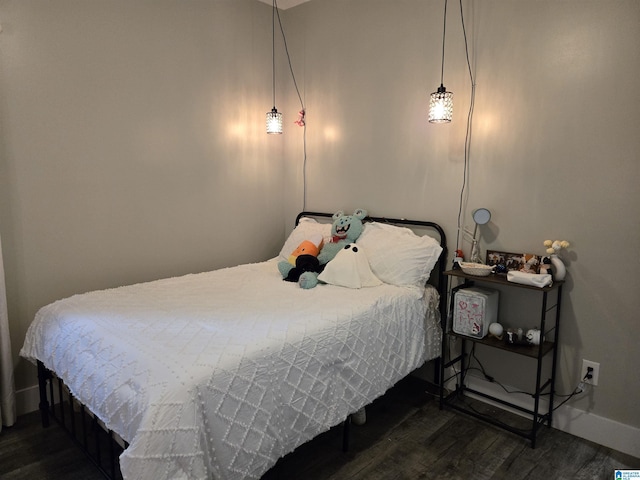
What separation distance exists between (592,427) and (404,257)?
1285 millimetres

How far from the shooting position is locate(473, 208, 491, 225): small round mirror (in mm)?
2443

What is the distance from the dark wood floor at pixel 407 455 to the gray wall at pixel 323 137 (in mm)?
292

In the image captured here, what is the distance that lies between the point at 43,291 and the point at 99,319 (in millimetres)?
802

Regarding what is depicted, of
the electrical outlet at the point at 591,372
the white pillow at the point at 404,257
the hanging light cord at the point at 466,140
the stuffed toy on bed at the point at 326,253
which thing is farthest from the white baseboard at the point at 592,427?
the stuffed toy on bed at the point at 326,253

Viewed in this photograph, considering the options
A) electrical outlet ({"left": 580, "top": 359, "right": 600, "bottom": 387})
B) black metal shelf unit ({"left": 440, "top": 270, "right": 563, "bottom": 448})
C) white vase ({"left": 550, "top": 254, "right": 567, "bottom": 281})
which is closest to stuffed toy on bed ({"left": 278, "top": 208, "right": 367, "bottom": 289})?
black metal shelf unit ({"left": 440, "top": 270, "right": 563, "bottom": 448})

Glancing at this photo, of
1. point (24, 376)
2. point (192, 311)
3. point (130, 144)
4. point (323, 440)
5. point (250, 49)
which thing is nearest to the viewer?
point (192, 311)

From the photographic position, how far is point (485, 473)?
1.96m

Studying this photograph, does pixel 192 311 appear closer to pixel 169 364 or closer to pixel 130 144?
pixel 169 364

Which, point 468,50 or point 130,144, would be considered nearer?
point 468,50

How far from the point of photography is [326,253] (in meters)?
2.76

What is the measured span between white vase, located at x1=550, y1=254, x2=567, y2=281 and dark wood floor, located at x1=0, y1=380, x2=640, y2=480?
84 cm

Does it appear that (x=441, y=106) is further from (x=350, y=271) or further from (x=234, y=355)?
(x=234, y=355)

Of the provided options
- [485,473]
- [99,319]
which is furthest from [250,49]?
[485,473]

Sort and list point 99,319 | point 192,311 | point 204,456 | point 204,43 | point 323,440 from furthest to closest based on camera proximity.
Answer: point 204,43 → point 323,440 → point 192,311 → point 99,319 → point 204,456
